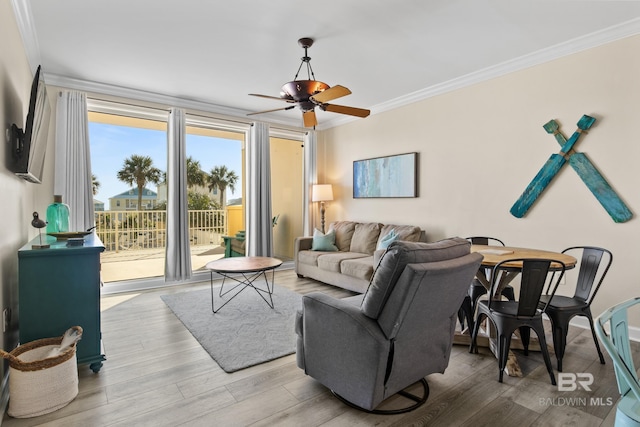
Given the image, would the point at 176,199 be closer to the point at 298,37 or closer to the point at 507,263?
the point at 298,37

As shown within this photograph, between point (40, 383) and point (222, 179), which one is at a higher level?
point (222, 179)

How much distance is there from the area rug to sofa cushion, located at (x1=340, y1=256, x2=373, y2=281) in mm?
713

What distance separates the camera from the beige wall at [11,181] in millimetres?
2195

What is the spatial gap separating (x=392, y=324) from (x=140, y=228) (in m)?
5.38

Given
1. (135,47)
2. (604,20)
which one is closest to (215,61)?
(135,47)

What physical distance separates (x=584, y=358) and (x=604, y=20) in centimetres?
279

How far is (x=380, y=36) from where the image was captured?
3.17 metres

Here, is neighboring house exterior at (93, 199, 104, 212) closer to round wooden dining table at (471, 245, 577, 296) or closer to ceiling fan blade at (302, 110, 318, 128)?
ceiling fan blade at (302, 110, 318, 128)

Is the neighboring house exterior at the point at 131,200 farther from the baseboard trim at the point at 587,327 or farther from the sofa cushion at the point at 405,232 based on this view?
Answer: the baseboard trim at the point at 587,327

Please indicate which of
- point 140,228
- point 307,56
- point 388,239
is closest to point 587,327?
point 388,239

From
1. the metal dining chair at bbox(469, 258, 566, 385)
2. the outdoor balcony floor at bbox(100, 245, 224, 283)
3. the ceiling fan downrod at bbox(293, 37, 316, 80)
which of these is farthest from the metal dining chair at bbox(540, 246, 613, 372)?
the outdoor balcony floor at bbox(100, 245, 224, 283)

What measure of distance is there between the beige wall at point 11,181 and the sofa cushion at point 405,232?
380 centimetres

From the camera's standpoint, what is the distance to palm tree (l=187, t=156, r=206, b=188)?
5758 millimetres

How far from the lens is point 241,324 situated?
335 cm
